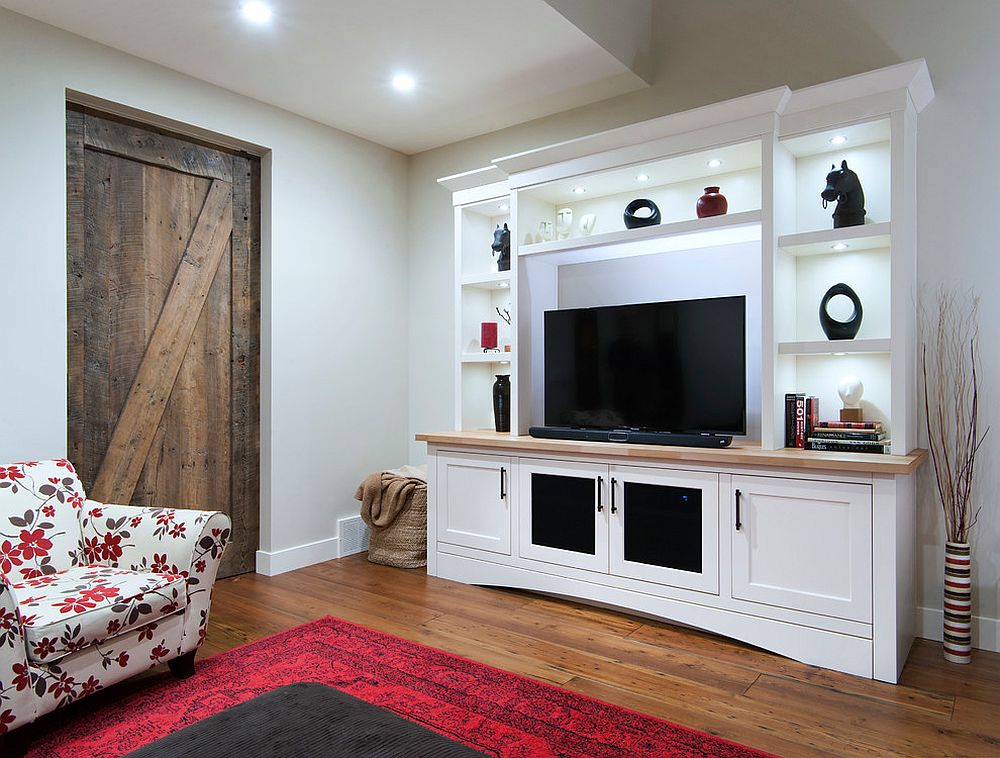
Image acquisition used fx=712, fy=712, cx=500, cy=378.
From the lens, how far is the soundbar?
3.17m

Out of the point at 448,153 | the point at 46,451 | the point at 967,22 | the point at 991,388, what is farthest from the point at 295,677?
the point at 967,22

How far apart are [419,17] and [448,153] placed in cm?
168

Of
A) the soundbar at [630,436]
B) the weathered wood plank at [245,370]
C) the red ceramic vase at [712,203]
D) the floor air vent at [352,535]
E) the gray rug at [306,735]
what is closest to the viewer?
the gray rug at [306,735]

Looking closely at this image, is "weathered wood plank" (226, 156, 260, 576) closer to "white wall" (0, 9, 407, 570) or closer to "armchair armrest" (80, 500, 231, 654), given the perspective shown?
"white wall" (0, 9, 407, 570)

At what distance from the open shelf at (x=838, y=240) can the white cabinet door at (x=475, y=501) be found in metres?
1.69

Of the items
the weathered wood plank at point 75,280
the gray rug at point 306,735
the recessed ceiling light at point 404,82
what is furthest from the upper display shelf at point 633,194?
the gray rug at point 306,735

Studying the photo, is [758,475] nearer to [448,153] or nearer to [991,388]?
[991,388]

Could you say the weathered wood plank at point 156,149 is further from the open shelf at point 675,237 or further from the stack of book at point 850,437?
the stack of book at point 850,437

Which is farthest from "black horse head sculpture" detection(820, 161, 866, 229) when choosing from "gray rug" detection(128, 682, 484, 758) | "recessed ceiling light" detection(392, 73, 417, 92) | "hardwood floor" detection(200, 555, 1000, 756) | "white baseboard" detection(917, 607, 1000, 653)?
"gray rug" detection(128, 682, 484, 758)

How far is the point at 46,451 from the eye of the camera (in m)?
3.09

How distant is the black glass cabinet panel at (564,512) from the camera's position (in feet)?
11.1

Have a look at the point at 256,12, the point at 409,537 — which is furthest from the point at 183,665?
the point at 256,12

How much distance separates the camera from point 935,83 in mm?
3025

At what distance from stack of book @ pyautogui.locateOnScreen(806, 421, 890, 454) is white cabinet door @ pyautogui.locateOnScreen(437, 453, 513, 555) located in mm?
1468
